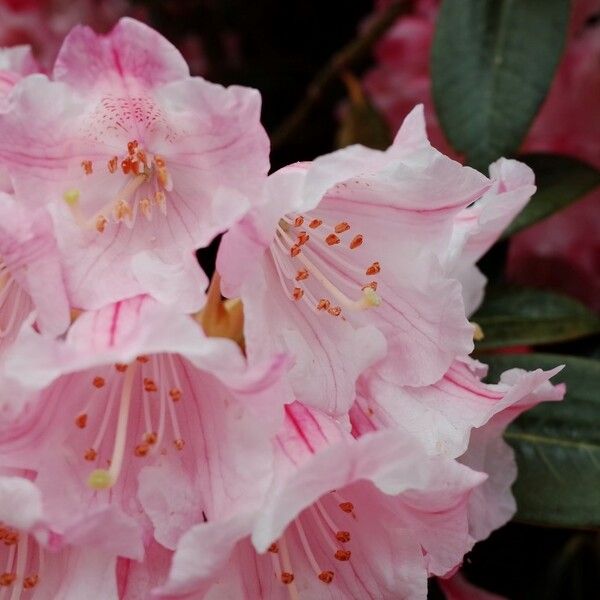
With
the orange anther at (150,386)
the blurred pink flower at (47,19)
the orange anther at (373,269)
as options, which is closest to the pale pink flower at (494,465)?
the orange anther at (373,269)

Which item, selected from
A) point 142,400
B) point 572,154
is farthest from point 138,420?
point 572,154

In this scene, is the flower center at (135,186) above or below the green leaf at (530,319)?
above

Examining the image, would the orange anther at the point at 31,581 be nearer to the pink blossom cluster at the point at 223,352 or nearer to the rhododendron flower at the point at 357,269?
the pink blossom cluster at the point at 223,352

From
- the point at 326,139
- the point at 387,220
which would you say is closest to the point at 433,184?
the point at 387,220

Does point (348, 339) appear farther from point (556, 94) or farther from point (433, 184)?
point (556, 94)

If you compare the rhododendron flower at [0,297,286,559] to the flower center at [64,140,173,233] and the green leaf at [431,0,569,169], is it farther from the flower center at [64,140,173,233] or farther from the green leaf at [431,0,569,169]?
the green leaf at [431,0,569,169]

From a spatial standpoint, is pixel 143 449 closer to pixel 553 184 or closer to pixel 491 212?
pixel 491 212
